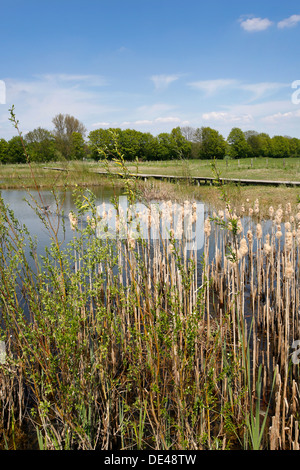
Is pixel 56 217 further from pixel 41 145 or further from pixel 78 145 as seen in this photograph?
pixel 78 145

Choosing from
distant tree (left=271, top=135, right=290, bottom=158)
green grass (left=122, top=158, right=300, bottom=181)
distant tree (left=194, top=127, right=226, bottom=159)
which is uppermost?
distant tree (left=271, top=135, right=290, bottom=158)

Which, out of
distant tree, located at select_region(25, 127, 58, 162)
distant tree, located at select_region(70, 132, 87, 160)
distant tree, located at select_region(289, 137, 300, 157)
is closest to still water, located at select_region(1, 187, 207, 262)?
distant tree, located at select_region(25, 127, 58, 162)

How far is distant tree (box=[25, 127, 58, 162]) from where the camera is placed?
135 ft

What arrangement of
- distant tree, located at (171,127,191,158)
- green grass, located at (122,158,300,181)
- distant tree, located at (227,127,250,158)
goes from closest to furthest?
distant tree, located at (171,127,191,158)
green grass, located at (122,158,300,181)
distant tree, located at (227,127,250,158)

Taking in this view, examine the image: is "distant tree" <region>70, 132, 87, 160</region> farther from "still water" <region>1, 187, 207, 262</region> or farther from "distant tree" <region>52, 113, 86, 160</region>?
"still water" <region>1, 187, 207, 262</region>

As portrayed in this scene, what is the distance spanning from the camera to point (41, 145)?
44438mm

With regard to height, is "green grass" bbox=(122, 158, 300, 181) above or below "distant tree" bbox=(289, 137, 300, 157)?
below

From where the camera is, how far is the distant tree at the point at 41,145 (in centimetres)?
4104

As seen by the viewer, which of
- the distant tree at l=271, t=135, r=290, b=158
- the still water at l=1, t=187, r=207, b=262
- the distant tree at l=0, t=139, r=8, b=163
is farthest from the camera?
the distant tree at l=271, t=135, r=290, b=158

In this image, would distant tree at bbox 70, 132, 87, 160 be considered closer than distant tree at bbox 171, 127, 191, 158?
No

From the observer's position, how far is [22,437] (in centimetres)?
343

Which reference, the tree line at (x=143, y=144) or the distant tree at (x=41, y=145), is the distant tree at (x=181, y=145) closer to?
the tree line at (x=143, y=144)
